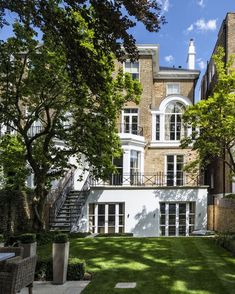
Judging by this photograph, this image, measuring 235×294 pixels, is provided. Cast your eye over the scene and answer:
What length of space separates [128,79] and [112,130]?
2.43m

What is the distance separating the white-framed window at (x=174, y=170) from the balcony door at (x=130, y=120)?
128 inches

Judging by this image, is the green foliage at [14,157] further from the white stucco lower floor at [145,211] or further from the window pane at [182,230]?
the window pane at [182,230]

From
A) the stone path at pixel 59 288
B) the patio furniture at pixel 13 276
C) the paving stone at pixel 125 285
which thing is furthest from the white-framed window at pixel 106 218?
the patio furniture at pixel 13 276

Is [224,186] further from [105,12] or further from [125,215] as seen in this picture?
[105,12]

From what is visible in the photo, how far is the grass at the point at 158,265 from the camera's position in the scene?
9.15 m

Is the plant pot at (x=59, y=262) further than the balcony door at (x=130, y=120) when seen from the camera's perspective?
No

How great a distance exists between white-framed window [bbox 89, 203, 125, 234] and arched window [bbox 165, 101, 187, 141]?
304 inches

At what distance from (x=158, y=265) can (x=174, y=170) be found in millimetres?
19319

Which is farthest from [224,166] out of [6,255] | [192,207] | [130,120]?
[6,255]

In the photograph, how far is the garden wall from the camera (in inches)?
817

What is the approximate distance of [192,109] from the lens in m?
19.8

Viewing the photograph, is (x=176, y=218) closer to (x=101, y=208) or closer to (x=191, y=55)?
(x=101, y=208)

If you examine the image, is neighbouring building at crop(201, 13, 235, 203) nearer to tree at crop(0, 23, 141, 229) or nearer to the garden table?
tree at crop(0, 23, 141, 229)

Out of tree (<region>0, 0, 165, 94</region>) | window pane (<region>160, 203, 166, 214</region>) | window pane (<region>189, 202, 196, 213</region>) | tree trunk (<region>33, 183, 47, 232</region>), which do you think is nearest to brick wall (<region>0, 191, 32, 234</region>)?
tree trunk (<region>33, 183, 47, 232</region>)
